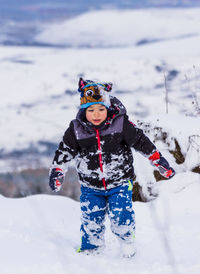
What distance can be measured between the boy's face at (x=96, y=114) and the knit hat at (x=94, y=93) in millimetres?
30

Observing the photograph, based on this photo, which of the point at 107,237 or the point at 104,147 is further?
the point at 107,237

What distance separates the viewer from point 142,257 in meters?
2.90

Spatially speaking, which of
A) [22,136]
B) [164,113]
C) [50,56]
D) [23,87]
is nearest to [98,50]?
[50,56]

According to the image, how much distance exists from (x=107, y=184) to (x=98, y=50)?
571ft

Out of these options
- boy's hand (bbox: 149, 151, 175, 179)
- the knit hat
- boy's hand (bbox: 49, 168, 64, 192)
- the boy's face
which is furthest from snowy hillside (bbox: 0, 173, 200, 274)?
the knit hat

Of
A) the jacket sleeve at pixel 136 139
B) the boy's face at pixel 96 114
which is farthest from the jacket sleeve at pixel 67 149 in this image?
the jacket sleeve at pixel 136 139

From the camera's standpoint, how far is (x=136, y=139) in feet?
9.55

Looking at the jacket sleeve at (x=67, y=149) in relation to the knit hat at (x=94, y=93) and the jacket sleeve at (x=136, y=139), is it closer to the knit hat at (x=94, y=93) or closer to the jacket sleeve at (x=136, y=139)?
the knit hat at (x=94, y=93)

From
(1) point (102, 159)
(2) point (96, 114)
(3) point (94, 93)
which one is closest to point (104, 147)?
(1) point (102, 159)

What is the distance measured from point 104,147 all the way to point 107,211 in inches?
22.8

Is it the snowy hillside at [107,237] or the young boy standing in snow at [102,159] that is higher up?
the young boy standing in snow at [102,159]

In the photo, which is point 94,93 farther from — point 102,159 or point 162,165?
point 162,165

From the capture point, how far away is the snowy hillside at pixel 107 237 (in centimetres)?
260

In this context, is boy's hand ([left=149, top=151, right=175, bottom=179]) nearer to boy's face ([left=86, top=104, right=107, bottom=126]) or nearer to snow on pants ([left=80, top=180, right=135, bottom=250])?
snow on pants ([left=80, top=180, right=135, bottom=250])
